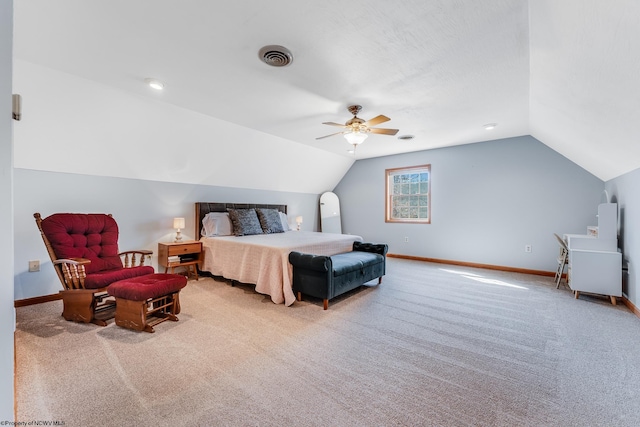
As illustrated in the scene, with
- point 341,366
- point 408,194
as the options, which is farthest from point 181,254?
point 408,194

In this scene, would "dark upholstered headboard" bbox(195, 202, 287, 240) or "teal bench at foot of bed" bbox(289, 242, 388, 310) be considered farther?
"dark upholstered headboard" bbox(195, 202, 287, 240)

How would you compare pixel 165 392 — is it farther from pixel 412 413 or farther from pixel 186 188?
pixel 186 188

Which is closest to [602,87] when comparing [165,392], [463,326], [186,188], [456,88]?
[456,88]

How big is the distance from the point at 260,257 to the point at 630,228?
449 cm

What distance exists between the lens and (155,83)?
284cm

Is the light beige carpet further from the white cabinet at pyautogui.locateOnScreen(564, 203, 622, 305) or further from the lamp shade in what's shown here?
the lamp shade

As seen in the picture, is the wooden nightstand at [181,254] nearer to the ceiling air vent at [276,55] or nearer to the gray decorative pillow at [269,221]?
the gray decorative pillow at [269,221]

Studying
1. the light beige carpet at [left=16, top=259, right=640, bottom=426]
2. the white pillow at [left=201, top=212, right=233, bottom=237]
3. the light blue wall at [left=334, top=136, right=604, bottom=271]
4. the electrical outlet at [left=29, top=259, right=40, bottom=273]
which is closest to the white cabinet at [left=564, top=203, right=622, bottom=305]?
the light beige carpet at [left=16, top=259, right=640, bottom=426]

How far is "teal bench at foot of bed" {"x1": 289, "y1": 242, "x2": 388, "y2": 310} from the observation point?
3.06m

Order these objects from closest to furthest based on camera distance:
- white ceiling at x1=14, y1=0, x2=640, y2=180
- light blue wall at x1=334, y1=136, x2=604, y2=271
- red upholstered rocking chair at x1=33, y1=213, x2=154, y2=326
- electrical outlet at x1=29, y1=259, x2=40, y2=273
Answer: white ceiling at x1=14, y1=0, x2=640, y2=180
red upholstered rocking chair at x1=33, y1=213, x2=154, y2=326
electrical outlet at x1=29, y1=259, x2=40, y2=273
light blue wall at x1=334, y1=136, x2=604, y2=271

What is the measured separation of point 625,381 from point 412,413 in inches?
62.3

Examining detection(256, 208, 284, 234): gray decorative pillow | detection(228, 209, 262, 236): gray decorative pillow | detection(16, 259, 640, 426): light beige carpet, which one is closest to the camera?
detection(16, 259, 640, 426): light beige carpet

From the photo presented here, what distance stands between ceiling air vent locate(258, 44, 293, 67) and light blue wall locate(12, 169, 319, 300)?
2911mm

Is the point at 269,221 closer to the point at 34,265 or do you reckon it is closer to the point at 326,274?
the point at 326,274
